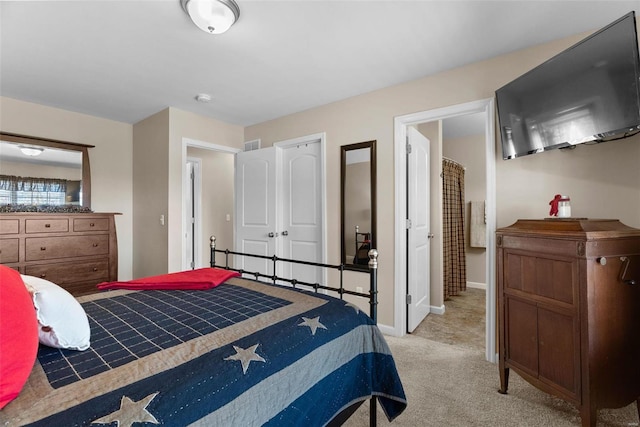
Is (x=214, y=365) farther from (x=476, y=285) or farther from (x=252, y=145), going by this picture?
(x=476, y=285)

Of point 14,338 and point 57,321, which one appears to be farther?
point 57,321

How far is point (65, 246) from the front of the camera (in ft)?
10.2

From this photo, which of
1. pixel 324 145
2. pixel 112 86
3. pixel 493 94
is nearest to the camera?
pixel 493 94

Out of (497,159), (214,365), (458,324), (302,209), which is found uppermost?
(497,159)

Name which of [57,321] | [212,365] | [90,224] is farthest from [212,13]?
[90,224]

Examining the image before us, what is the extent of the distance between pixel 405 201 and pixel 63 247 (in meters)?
3.56

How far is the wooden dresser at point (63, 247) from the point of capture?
9.29 ft

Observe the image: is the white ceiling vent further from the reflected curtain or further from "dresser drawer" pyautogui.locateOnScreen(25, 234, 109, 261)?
the reflected curtain

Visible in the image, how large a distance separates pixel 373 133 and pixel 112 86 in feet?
8.60

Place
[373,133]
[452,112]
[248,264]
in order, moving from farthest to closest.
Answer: [248,264], [373,133], [452,112]

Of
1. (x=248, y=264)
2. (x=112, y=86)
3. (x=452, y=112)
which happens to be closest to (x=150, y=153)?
(x=112, y=86)

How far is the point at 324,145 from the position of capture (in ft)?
11.3

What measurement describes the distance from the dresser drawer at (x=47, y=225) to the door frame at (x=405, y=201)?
3.44m

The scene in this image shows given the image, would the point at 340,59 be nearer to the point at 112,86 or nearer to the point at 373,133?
the point at 373,133
